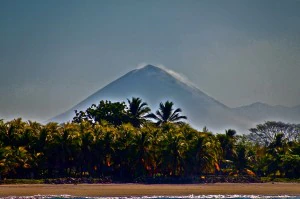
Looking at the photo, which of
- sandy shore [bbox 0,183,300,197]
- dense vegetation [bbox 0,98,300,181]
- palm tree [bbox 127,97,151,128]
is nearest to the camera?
sandy shore [bbox 0,183,300,197]

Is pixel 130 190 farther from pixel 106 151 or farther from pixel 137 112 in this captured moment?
pixel 137 112

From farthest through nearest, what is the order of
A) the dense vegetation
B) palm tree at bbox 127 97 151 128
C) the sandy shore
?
palm tree at bbox 127 97 151 128, the dense vegetation, the sandy shore

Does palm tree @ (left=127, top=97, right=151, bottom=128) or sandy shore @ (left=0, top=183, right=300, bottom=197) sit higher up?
palm tree @ (left=127, top=97, right=151, bottom=128)

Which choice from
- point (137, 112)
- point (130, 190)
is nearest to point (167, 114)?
point (137, 112)

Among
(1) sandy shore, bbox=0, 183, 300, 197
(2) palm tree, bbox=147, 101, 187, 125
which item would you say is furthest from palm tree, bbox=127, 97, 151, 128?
(1) sandy shore, bbox=0, 183, 300, 197

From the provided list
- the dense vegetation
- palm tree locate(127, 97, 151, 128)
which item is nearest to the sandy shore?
the dense vegetation

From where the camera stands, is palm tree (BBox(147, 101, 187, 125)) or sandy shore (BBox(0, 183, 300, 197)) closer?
Result: sandy shore (BBox(0, 183, 300, 197))

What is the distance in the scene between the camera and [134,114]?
257 ft

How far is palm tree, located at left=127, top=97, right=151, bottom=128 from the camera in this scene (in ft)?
254

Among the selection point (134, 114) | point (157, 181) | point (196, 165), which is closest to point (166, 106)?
point (134, 114)

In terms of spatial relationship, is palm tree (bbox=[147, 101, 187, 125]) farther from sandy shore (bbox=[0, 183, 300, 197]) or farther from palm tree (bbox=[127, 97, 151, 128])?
sandy shore (bbox=[0, 183, 300, 197])

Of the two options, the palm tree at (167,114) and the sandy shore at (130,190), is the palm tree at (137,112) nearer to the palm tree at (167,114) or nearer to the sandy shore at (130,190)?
the palm tree at (167,114)

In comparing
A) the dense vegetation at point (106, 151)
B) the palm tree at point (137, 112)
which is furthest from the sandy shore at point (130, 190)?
the palm tree at point (137, 112)

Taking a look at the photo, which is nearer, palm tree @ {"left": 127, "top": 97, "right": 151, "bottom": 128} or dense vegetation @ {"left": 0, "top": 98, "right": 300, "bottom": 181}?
dense vegetation @ {"left": 0, "top": 98, "right": 300, "bottom": 181}
